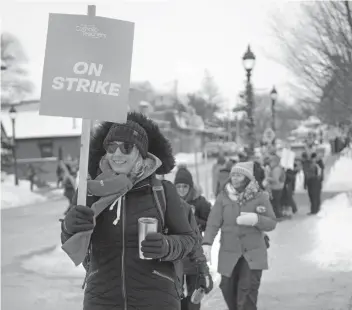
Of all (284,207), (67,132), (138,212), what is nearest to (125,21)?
(138,212)

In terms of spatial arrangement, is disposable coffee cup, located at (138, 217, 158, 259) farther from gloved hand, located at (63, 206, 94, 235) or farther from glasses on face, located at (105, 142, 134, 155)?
glasses on face, located at (105, 142, 134, 155)

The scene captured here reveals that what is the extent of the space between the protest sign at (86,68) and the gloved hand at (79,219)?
0.50m

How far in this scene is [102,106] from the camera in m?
3.11

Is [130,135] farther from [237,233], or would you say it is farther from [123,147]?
[237,233]

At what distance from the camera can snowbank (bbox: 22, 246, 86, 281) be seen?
8938 millimetres

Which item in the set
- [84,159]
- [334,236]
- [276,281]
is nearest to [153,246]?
[84,159]

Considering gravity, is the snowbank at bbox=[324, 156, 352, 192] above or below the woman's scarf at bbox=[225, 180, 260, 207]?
below

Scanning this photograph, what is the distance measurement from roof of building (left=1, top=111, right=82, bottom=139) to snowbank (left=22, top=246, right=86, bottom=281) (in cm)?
3676

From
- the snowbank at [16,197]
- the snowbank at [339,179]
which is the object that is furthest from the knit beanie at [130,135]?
the snowbank at [16,197]

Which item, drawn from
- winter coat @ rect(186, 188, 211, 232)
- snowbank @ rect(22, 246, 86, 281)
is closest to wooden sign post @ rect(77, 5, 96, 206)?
winter coat @ rect(186, 188, 211, 232)

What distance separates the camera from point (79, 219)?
9.46ft

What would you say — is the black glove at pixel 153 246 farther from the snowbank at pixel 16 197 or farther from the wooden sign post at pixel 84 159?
the snowbank at pixel 16 197

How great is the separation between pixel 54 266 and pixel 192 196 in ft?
13.5

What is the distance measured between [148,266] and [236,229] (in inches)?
112
